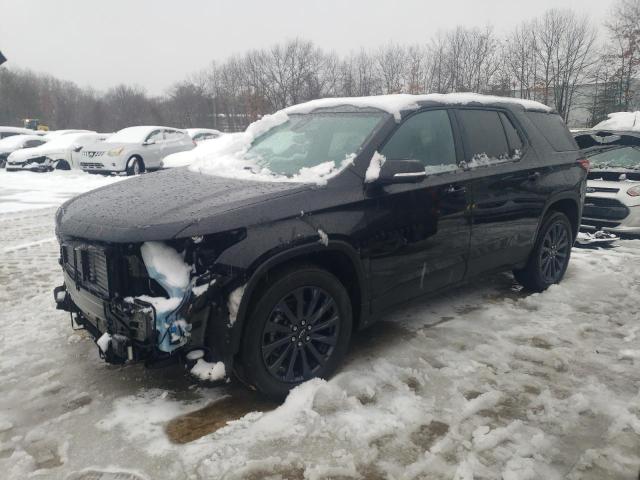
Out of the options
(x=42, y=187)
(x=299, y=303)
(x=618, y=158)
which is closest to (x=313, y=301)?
(x=299, y=303)

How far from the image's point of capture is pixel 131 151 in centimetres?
1501

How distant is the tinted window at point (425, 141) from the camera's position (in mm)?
3555

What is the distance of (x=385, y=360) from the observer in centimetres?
358

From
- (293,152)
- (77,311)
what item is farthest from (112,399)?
(293,152)

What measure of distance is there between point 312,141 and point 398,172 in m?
0.85

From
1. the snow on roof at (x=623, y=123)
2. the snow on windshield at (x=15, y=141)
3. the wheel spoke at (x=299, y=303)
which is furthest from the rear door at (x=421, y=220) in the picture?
the snow on windshield at (x=15, y=141)

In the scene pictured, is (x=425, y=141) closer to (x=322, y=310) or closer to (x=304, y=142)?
(x=304, y=142)

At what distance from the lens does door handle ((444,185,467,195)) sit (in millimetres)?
3758

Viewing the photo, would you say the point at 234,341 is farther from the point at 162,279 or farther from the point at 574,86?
the point at 574,86

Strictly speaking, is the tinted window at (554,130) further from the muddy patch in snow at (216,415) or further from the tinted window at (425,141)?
the muddy patch in snow at (216,415)

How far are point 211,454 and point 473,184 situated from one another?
2713 millimetres

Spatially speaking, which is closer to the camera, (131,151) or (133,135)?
(131,151)

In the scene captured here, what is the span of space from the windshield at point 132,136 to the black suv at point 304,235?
12.4 metres

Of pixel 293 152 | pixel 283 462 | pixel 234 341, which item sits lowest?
pixel 283 462
